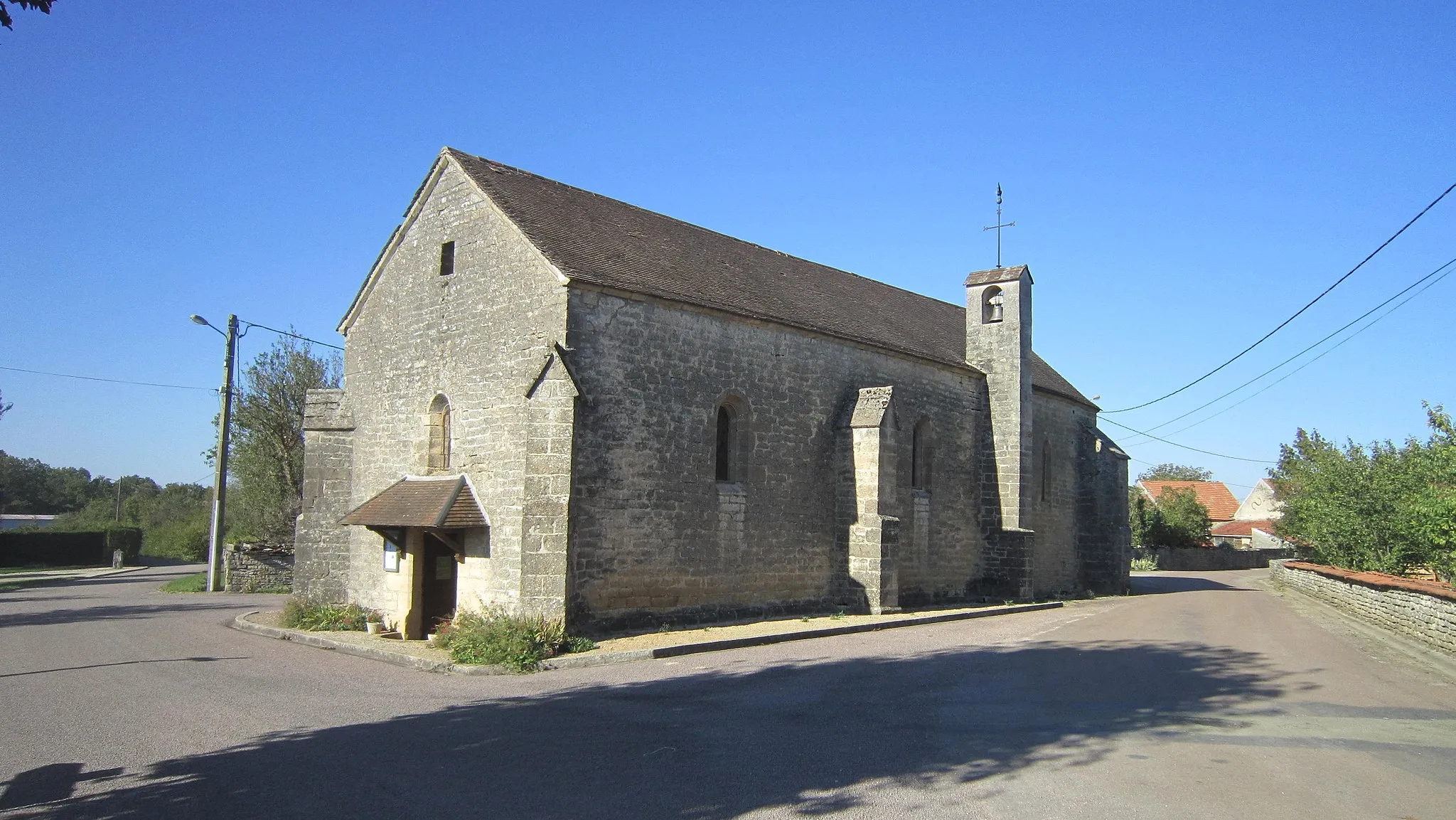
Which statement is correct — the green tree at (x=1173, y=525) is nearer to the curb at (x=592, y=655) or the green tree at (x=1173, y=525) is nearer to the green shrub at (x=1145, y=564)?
the green shrub at (x=1145, y=564)

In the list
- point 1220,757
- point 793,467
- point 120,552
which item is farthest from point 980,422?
point 120,552

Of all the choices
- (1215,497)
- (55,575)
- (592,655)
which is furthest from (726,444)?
(1215,497)

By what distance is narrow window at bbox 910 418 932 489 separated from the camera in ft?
72.5

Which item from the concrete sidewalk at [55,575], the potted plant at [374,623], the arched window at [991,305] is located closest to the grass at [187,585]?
the concrete sidewalk at [55,575]

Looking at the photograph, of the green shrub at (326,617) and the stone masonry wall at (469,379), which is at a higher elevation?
the stone masonry wall at (469,379)

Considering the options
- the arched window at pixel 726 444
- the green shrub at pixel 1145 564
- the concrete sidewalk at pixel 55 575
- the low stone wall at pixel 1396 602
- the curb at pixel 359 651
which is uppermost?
the arched window at pixel 726 444

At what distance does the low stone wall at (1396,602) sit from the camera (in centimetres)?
1413

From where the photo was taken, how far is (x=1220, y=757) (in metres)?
7.66

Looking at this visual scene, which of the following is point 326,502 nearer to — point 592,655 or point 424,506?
point 424,506

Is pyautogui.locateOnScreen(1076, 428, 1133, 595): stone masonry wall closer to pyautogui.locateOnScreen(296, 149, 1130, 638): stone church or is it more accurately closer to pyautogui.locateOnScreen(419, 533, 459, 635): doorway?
pyautogui.locateOnScreen(296, 149, 1130, 638): stone church

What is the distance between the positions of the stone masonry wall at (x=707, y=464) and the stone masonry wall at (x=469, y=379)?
0.71 meters

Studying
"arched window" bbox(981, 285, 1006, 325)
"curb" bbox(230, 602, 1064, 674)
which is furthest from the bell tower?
"curb" bbox(230, 602, 1064, 674)

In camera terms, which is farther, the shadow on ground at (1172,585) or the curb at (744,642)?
the shadow on ground at (1172,585)

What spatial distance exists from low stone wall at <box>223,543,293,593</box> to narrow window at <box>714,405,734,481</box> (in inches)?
646
